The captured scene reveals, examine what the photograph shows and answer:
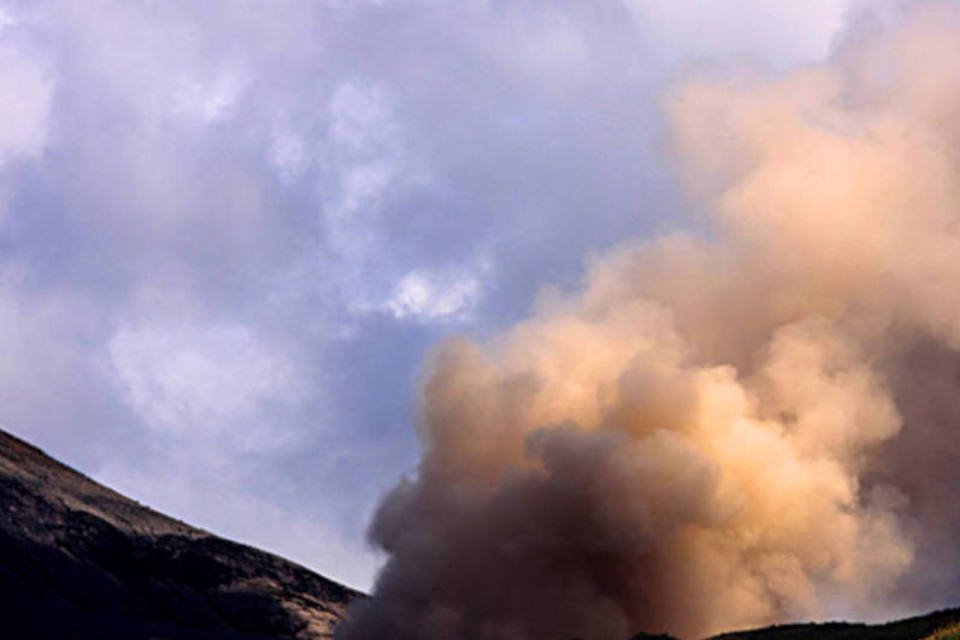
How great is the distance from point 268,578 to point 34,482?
2483 centimetres

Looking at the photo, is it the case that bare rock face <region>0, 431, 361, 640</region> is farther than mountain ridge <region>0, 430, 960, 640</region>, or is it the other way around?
bare rock face <region>0, 431, 361, 640</region>

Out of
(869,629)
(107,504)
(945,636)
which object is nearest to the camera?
(945,636)

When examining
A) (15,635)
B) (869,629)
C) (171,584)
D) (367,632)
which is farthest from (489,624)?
(171,584)

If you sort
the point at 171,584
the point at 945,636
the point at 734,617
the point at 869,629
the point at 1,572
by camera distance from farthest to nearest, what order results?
the point at 171,584, the point at 1,572, the point at 734,617, the point at 869,629, the point at 945,636

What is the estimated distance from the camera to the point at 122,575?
10562 centimetres

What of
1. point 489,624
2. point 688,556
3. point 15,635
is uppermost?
point 688,556

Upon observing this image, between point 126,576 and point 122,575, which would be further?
point 126,576

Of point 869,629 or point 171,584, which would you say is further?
point 171,584

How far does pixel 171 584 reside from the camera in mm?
109188

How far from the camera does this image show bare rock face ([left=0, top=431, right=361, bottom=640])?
86.4 metres

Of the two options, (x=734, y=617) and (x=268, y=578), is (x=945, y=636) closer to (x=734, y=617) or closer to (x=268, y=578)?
(x=734, y=617)

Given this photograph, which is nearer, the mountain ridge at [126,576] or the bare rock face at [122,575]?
the mountain ridge at [126,576]

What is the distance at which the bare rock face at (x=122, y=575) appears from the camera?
86.4 metres

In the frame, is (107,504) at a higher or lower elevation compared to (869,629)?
higher
